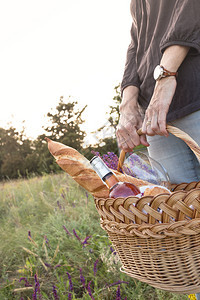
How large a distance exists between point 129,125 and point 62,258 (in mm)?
1603

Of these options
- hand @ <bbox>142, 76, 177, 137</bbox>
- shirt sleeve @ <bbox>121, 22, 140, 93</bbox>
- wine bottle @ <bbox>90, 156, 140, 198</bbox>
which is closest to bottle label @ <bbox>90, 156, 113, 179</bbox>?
wine bottle @ <bbox>90, 156, 140, 198</bbox>

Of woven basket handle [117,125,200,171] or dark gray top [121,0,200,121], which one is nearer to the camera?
woven basket handle [117,125,200,171]

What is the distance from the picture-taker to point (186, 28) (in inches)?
38.6

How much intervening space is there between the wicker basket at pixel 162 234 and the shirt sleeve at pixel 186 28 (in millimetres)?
349

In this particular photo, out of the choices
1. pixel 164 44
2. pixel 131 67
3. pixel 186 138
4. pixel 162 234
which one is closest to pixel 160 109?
pixel 186 138

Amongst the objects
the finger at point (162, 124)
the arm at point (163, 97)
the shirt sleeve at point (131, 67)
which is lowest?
the finger at point (162, 124)

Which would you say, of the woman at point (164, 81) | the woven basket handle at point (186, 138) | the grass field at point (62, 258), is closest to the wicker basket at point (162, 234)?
the woven basket handle at point (186, 138)

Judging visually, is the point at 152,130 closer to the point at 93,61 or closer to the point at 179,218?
the point at 179,218

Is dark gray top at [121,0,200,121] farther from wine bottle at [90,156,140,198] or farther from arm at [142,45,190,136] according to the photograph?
wine bottle at [90,156,140,198]

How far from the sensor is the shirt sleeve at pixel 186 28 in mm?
981

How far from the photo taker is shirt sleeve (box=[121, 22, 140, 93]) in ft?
4.30

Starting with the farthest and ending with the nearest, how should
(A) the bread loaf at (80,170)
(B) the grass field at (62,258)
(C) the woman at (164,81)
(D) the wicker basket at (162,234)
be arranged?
(B) the grass field at (62,258)
(C) the woman at (164,81)
(A) the bread loaf at (80,170)
(D) the wicker basket at (162,234)

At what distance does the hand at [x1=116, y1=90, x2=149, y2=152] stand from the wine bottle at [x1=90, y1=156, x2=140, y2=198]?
0.77 feet

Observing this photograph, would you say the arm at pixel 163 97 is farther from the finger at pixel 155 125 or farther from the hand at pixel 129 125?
the hand at pixel 129 125
